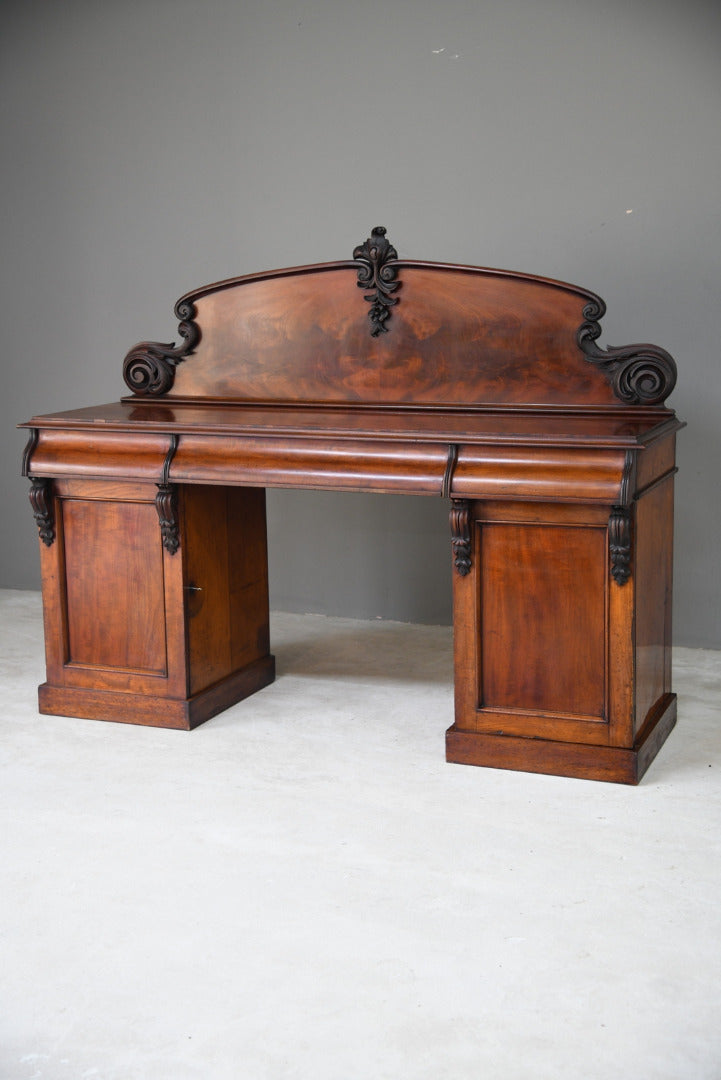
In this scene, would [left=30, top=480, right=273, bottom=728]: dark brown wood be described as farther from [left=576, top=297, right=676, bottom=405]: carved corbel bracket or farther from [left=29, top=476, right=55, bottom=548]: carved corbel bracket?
[left=576, top=297, right=676, bottom=405]: carved corbel bracket

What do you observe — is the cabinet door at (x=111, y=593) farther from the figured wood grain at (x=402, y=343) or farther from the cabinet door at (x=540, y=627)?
the cabinet door at (x=540, y=627)

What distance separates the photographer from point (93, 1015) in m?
2.24

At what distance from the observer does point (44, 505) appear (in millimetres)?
3809

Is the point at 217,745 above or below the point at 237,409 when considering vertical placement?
below

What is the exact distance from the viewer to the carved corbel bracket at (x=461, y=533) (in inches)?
131

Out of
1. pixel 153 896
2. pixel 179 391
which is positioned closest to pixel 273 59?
pixel 179 391

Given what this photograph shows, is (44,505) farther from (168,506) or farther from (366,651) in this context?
(366,651)

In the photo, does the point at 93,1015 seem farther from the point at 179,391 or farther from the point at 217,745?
the point at 179,391

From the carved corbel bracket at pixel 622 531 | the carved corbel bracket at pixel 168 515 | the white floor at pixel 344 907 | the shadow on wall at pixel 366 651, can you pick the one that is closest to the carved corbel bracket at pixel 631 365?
the carved corbel bracket at pixel 622 531

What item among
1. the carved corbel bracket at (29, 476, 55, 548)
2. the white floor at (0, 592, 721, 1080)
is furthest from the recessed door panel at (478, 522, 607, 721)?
the carved corbel bracket at (29, 476, 55, 548)

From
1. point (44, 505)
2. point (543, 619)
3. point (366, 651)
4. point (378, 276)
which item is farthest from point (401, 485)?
point (366, 651)

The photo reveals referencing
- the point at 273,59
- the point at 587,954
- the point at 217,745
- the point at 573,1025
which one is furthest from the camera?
the point at 273,59

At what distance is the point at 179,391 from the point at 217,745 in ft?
4.39

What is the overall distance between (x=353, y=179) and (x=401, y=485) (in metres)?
2.01
